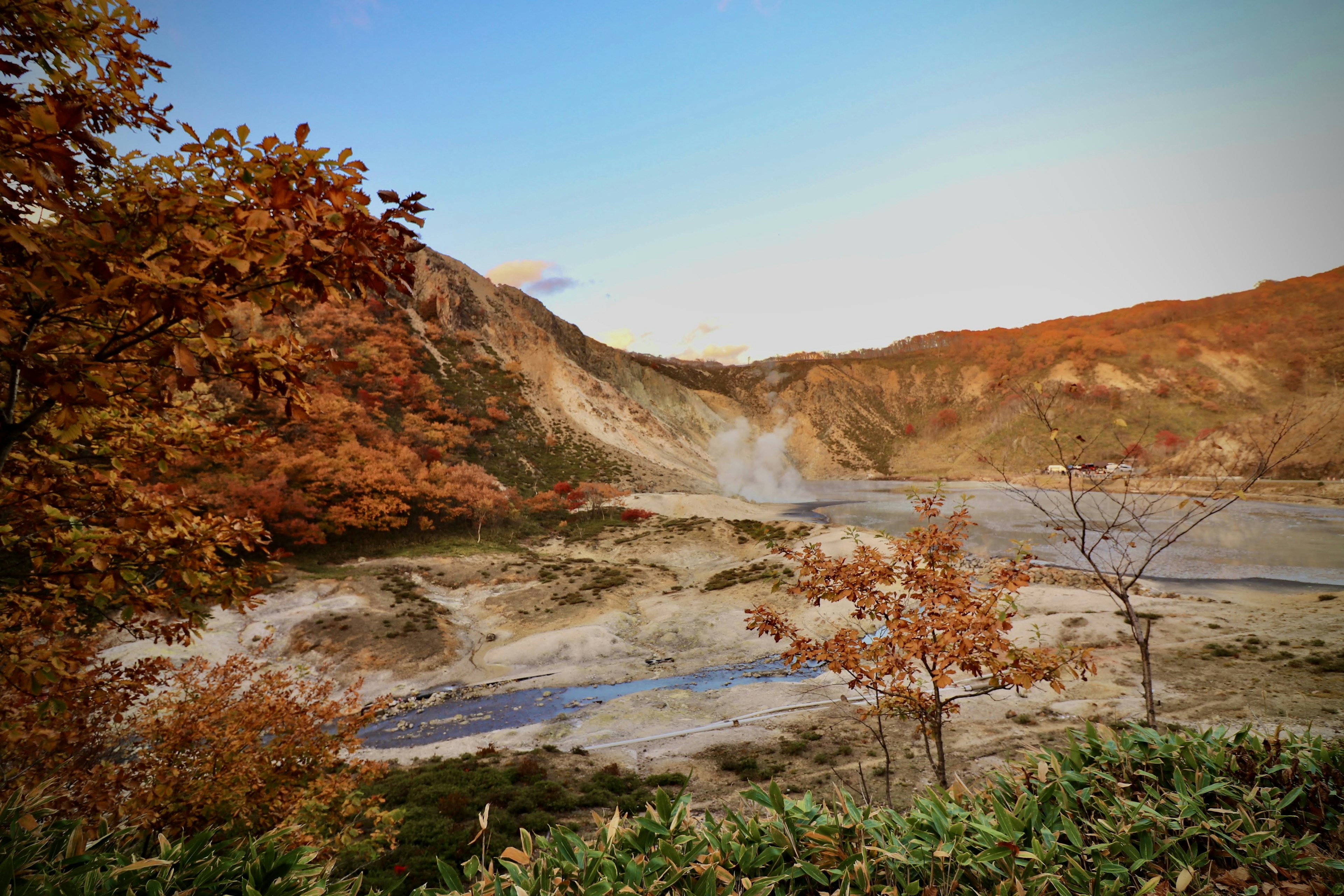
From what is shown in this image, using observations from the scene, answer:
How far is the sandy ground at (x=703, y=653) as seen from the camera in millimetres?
10922

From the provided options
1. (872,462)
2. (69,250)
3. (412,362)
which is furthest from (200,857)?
(872,462)

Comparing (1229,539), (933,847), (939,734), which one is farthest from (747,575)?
(1229,539)

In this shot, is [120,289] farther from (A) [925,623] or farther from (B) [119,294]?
(A) [925,623]

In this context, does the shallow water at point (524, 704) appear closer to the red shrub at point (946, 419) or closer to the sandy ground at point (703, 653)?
the sandy ground at point (703, 653)

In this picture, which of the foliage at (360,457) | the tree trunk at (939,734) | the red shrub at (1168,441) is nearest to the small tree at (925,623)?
the tree trunk at (939,734)

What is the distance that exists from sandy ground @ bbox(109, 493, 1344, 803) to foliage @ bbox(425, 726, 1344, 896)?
1.84 meters

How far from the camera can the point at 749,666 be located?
725 inches

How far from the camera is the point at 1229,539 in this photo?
112 feet

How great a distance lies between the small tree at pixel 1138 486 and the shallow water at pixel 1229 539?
53.3 inches

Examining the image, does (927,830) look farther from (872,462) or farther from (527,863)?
(872,462)

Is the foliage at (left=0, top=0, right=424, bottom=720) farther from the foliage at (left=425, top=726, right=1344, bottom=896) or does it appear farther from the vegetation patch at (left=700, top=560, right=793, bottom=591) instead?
the vegetation patch at (left=700, top=560, right=793, bottom=591)

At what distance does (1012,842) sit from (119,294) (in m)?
4.96

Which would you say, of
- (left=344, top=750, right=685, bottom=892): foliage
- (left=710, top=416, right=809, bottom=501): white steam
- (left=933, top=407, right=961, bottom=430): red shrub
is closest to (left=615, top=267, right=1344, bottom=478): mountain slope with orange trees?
(left=933, top=407, right=961, bottom=430): red shrub

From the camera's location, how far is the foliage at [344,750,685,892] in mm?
8016
